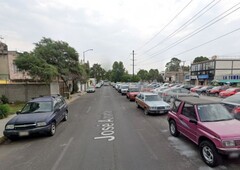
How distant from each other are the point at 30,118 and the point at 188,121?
640 cm

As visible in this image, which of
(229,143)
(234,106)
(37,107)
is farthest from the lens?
(37,107)

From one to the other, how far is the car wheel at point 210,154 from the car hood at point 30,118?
6167mm

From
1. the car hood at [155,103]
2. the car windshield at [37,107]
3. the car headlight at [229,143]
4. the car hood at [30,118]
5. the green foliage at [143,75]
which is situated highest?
the green foliage at [143,75]

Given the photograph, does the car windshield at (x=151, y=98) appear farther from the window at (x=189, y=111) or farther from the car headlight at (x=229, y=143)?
the car headlight at (x=229, y=143)

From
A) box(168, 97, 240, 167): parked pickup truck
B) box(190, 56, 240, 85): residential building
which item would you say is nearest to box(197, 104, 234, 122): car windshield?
box(168, 97, 240, 167): parked pickup truck

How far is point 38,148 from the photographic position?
6.35 m

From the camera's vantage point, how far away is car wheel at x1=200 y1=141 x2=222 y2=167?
440 centimetres

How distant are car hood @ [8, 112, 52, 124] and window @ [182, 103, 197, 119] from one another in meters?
5.76

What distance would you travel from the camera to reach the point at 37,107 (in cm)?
853

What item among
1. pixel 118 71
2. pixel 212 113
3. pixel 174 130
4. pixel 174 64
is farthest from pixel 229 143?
pixel 174 64

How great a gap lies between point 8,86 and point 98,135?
16.3 meters

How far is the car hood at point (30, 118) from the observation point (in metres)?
7.13

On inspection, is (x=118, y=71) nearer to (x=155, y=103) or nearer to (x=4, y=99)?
(x=4, y=99)

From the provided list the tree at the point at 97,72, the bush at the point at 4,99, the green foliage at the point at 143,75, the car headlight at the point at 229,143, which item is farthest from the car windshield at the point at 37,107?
the tree at the point at 97,72
